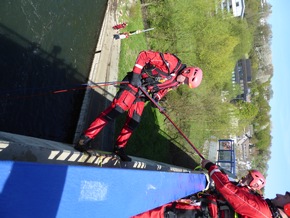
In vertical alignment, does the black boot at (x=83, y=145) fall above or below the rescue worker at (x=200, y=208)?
above

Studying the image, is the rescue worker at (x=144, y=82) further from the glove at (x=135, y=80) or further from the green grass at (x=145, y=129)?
the green grass at (x=145, y=129)

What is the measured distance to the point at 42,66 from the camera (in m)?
8.24

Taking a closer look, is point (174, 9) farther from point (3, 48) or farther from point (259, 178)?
point (259, 178)

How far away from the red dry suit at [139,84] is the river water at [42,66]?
4.74 ft

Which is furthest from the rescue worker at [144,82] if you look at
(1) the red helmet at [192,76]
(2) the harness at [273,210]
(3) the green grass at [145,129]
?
(3) the green grass at [145,129]

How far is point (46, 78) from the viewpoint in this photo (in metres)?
8.26

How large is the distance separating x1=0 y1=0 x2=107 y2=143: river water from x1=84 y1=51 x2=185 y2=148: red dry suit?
4.74 ft

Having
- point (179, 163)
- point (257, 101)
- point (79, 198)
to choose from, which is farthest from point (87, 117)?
point (257, 101)

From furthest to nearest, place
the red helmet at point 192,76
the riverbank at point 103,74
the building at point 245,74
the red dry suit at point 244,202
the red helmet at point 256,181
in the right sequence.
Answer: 1. the building at point 245,74
2. the riverbank at point 103,74
3. the red helmet at point 192,76
4. the red helmet at point 256,181
5. the red dry suit at point 244,202

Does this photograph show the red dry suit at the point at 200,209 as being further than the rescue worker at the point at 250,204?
Yes

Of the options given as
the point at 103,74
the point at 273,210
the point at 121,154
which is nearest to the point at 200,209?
the point at 273,210

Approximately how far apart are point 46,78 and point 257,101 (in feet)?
191

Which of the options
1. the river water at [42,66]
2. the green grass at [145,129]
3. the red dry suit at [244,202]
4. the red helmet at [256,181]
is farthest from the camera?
the green grass at [145,129]

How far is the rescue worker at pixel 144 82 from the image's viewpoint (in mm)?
5711
